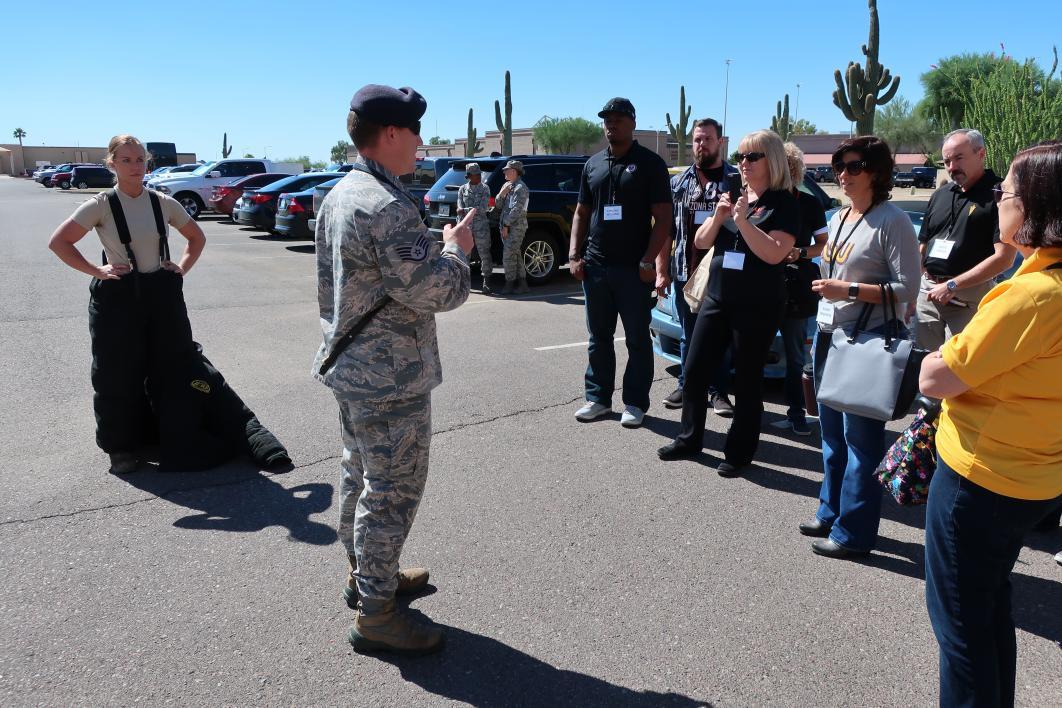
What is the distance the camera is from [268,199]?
1966 centimetres

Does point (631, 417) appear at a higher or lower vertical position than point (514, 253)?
lower

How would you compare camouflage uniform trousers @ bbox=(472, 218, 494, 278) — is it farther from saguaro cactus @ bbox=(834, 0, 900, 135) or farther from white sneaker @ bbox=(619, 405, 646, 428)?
saguaro cactus @ bbox=(834, 0, 900, 135)

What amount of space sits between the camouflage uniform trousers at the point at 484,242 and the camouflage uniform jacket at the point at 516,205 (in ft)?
1.11

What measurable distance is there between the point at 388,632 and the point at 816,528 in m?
2.21

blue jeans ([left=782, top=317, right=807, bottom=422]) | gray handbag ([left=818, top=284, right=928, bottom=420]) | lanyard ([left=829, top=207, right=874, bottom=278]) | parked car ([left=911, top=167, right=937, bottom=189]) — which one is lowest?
blue jeans ([left=782, top=317, right=807, bottom=422])

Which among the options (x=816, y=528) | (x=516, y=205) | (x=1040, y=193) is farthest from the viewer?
(x=516, y=205)

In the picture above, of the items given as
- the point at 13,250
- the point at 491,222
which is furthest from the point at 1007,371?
the point at 13,250

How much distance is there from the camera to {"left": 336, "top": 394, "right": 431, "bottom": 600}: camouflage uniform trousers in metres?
2.79

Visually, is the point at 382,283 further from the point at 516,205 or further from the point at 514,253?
the point at 514,253

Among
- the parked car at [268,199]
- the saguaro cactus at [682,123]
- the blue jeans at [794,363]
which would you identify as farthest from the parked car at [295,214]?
the saguaro cactus at [682,123]

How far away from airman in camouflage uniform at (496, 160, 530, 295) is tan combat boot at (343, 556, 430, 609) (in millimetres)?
8223

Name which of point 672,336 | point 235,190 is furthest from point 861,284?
point 235,190

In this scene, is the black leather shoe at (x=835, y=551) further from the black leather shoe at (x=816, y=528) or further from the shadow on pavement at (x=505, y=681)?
the shadow on pavement at (x=505, y=681)

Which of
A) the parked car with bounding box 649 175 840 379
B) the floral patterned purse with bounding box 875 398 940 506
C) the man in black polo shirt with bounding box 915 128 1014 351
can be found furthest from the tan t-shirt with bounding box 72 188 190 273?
the man in black polo shirt with bounding box 915 128 1014 351
